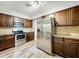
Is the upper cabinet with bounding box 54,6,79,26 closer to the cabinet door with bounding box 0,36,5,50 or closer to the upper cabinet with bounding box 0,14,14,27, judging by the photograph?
the upper cabinet with bounding box 0,14,14,27

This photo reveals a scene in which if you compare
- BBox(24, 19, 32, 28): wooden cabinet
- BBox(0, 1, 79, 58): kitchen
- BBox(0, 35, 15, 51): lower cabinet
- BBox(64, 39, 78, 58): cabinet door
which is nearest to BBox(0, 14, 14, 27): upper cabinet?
BBox(0, 1, 79, 58): kitchen

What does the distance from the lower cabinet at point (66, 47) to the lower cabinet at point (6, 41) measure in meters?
2.65

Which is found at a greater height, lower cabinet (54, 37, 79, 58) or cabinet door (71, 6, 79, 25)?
cabinet door (71, 6, 79, 25)

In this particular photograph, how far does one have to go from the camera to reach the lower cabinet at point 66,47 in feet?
9.67

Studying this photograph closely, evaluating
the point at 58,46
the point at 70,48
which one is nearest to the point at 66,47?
the point at 70,48

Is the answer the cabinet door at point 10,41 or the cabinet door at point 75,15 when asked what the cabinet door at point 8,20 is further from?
the cabinet door at point 75,15

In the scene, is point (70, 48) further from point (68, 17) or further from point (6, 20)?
point (6, 20)

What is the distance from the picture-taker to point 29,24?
848cm

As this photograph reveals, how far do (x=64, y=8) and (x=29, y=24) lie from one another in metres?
4.82

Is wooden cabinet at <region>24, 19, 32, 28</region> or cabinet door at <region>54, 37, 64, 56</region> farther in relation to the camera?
wooden cabinet at <region>24, 19, 32, 28</region>

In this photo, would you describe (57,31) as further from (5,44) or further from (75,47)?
(5,44)

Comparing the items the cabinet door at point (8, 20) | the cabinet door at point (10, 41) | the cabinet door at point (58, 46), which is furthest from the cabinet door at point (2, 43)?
the cabinet door at point (58, 46)

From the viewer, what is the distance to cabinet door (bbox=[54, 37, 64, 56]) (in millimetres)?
3643

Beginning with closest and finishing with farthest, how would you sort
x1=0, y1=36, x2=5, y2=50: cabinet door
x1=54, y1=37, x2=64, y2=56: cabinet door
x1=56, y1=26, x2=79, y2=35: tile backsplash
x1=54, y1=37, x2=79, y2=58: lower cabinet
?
x1=54, y1=37, x2=79, y2=58: lower cabinet, x1=54, y1=37, x2=64, y2=56: cabinet door, x1=56, y1=26, x2=79, y2=35: tile backsplash, x1=0, y1=36, x2=5, y2=50: cabinet door
